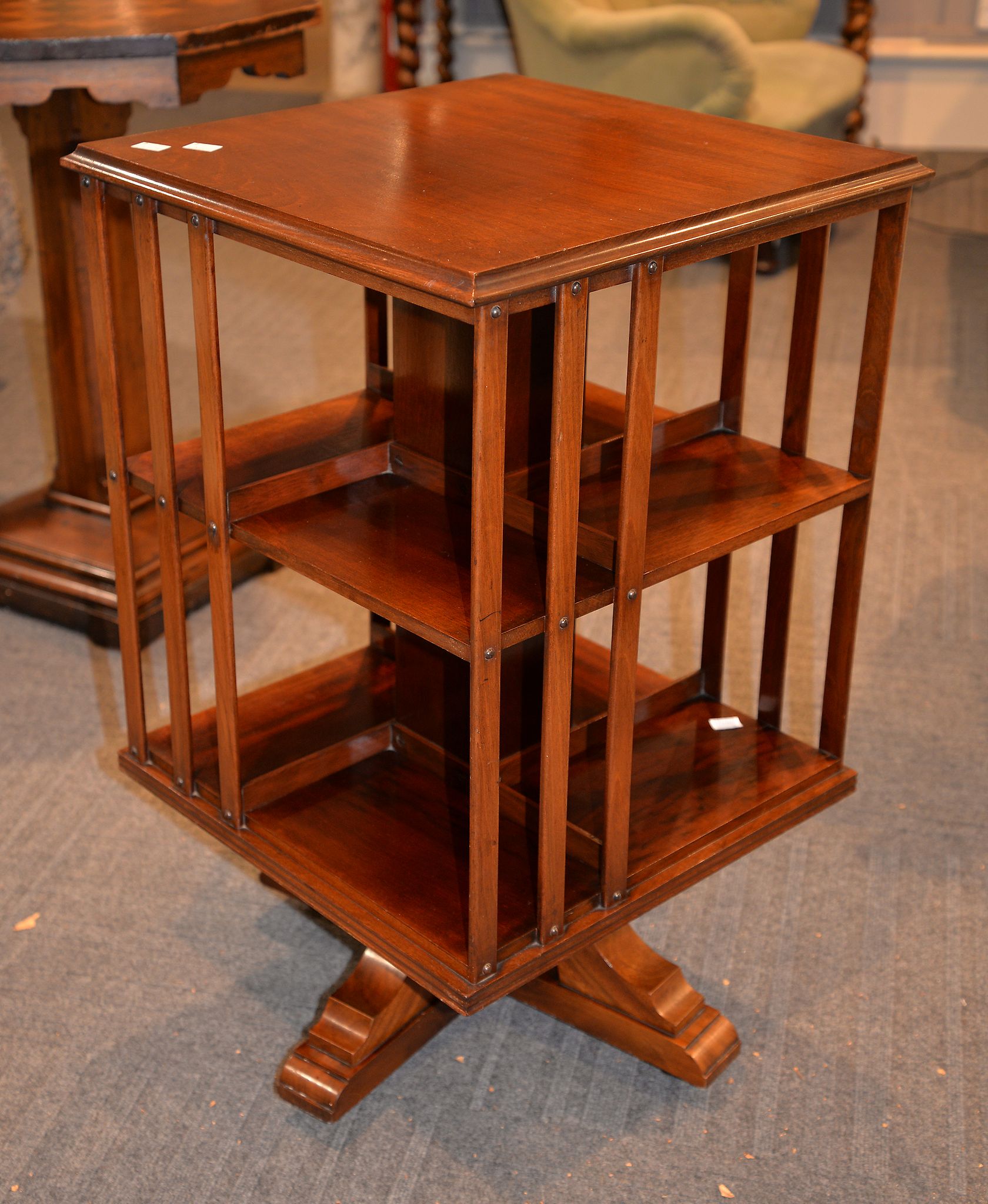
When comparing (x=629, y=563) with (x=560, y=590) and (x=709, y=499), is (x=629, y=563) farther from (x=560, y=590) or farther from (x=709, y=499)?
(x=709, y=499)

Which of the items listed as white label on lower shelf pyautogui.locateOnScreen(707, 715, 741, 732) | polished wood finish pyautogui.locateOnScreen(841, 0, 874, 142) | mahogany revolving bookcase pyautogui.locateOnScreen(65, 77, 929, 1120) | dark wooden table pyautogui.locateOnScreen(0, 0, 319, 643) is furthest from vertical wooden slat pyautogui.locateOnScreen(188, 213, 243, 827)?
polished wood finish pyautogui.locateOnScreen(841, 0, 874, 142)

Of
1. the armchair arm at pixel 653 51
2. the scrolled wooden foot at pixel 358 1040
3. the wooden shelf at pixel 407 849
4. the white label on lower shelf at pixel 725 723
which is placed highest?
the armchair arm at pixel 653 51

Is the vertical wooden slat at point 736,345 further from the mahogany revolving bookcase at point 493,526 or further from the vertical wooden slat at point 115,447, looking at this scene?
the vertical wooden slat at point 115,447

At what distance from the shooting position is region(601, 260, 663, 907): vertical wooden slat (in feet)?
3.60

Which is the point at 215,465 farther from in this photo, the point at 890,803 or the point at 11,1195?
the point at 890,803

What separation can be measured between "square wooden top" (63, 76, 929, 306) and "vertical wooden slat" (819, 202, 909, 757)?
0.22 ft

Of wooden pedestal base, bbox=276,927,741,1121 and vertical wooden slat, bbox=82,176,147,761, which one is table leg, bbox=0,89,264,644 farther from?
wooden pedestal base, bbox=276,927,741,1121

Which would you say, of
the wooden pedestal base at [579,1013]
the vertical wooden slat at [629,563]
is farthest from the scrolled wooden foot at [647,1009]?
the vertical wooden slat at [629,563]

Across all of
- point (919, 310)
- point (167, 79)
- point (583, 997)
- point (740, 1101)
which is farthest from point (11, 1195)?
point (919, 310)

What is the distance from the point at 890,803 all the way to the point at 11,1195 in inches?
48.4

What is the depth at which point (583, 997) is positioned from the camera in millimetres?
1613

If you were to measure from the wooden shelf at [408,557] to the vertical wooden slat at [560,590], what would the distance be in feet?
0.10

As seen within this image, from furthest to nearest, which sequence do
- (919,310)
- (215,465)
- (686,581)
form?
(919,310)
(686,581)
(215,465)

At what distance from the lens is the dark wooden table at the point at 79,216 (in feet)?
6.69
